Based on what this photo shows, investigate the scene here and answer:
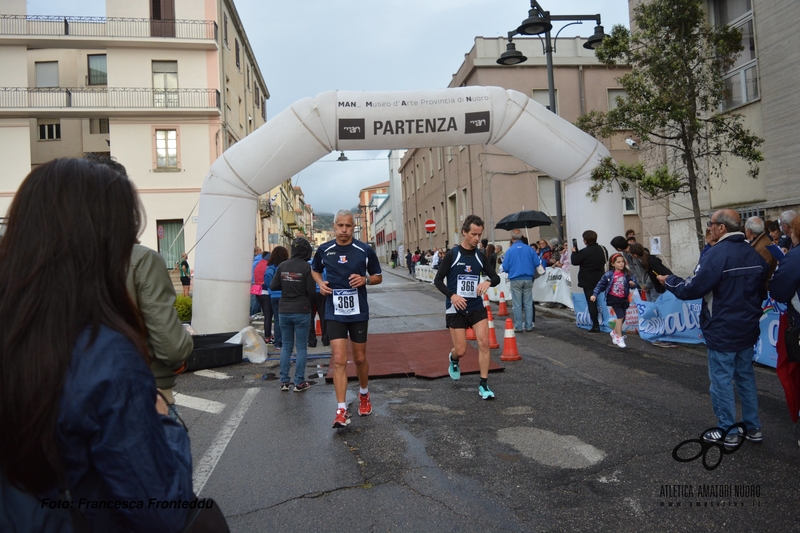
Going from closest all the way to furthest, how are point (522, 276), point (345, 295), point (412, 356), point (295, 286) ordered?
1. point (345, 295)
2. point (295, 286)
3. point (412, 356)
4. point (522, 276)

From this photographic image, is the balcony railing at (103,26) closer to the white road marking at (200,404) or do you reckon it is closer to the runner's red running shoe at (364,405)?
the white road marking at (200,404)

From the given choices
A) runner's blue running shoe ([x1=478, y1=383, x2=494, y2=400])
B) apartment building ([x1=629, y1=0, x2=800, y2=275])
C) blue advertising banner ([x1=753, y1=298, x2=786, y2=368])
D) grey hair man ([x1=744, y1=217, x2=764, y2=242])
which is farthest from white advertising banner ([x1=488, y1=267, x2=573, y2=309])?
runner's blue running shoe ([x1=478, y1=383, x2=494, y2=400])

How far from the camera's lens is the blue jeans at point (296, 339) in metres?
7.26

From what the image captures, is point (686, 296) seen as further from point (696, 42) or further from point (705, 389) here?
point (696, 42)

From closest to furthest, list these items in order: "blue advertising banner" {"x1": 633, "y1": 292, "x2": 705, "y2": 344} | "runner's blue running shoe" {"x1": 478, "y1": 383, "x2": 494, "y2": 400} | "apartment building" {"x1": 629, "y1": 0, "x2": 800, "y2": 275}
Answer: "runner's blue running shoe" {"x1": 478, "y1": 383, "x2": 494, "y2": 400} → "blue advertising banner" {"x1": 633, "y1": 292, "x2": 705, "y2": 344} → "apartment building" {"x1": 629, "y1": 0, "x2": 800, "y2": 275}

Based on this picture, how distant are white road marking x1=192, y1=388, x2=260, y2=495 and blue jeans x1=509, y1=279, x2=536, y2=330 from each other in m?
6.46

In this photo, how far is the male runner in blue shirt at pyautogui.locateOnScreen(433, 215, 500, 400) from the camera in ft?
21.2

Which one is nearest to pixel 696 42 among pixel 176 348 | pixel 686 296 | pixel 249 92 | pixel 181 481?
pixel 686 296

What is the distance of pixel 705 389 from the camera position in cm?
644

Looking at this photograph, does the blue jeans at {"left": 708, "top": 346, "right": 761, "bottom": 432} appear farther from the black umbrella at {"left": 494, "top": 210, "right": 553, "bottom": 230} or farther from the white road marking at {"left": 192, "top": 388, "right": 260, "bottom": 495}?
the black umbrella at {"left": 494, "top": 210, "right": 553, "bottom": 230}

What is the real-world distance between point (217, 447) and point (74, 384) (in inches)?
162

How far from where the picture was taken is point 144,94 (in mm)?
27797

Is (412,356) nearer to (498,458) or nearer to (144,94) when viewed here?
(498,458)

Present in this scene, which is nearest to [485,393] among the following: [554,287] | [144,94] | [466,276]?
[466,276]
